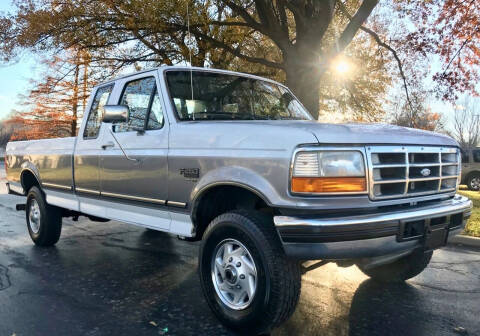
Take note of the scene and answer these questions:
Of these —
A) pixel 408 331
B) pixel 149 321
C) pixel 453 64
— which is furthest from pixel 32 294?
pixel 453 64

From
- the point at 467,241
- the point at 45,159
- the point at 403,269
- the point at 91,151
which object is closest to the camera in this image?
the point at 403,269

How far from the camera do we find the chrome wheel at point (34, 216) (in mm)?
5997

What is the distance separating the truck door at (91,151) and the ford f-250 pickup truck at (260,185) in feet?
0.15

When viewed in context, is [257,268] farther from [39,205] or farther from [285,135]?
[39,205]

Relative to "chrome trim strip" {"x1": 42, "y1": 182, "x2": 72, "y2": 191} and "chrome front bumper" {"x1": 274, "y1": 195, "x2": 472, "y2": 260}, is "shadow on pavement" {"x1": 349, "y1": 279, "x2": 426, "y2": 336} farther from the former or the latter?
"chrome trim strip" {"x1": 42, "y1": 182, "x2": 72, "y2": 191}

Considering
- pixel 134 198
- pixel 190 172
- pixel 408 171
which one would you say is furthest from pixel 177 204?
pixel 408 171

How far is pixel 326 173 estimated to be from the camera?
2781mm

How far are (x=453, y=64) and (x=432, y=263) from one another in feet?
29.1

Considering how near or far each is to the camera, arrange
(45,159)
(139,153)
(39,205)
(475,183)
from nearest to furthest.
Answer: (139,153) → (45,159) → (39,205) → (475,183)

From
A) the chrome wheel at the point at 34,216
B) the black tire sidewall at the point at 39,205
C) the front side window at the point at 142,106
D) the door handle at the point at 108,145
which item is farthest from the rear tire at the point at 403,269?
the chrome wheel at the point at 34,216

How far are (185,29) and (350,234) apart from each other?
30.9 ft

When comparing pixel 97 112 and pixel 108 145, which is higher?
pixel 97 112

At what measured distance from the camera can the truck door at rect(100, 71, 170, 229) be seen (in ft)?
12.6

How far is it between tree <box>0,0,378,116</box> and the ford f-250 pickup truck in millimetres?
5518
